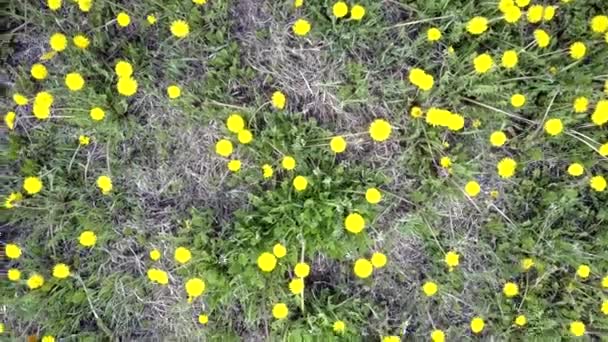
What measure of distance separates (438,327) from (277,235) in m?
1.07

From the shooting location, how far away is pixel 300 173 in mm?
2748

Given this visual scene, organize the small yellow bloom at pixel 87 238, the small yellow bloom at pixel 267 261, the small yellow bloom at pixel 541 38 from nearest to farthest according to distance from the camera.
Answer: the small yellow bloom at pixel 541 38
the small yellow bloom at pixel 267 261
the small yellow bloom at pixel 87 238

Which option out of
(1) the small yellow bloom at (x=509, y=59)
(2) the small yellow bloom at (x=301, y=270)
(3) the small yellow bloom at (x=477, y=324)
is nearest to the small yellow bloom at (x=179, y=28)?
(2) the small yellow bloom at (x=301, y=270)

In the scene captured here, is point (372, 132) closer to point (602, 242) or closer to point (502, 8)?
point (502, 8)

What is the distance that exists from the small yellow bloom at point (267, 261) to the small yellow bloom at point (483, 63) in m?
1.43

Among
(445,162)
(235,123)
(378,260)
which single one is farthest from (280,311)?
(445,162)

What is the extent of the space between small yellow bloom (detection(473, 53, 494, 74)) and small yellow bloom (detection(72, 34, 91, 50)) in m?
2.04

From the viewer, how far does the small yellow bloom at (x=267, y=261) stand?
2643mm

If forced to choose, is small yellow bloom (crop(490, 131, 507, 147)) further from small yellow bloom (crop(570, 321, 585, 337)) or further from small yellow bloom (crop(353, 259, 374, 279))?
small yellow bloom (crop(570, 321, 585, 337))

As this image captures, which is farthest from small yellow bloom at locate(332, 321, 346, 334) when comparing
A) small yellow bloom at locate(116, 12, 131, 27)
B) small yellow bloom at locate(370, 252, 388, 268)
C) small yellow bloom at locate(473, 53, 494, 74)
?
small yellow bloom at locate(116, 12, 131, 27)

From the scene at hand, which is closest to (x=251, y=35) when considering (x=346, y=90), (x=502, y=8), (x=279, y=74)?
(x=279, y=74)

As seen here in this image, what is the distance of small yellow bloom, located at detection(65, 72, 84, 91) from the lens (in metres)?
2.60

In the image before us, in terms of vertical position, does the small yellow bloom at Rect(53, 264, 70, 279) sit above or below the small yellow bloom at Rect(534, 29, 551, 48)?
below

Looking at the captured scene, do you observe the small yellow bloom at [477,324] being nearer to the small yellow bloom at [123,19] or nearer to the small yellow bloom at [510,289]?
the small yellow bloom at [510,289]
